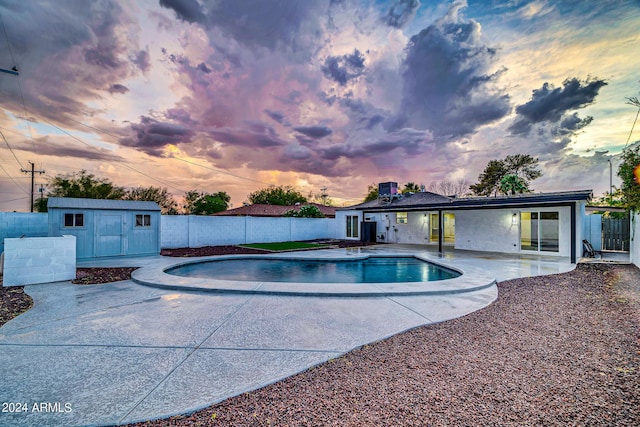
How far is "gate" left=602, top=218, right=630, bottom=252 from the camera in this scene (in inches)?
551

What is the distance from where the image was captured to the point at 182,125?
1655cm

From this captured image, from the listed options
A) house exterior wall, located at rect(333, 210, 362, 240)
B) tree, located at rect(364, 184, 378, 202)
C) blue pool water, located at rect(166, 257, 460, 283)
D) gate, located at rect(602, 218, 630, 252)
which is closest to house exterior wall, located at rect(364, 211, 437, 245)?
house exterior wall, located at rect(333, 210, 362, 240)

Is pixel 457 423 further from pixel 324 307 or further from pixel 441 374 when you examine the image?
pixel 324 307

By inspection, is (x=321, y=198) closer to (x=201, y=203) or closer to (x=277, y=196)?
(x=277, y=196)

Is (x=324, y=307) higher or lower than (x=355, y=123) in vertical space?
lower

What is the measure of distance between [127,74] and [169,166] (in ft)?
29.5

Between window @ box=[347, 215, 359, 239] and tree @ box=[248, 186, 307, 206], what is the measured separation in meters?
26.5

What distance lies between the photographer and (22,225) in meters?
9.81

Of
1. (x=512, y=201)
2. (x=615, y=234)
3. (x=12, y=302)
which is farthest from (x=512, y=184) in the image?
(x=12, y=302)

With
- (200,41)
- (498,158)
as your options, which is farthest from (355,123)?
(498,158)

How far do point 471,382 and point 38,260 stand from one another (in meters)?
9.41

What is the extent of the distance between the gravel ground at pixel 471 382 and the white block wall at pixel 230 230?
13824mm

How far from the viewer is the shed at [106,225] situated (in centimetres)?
1010

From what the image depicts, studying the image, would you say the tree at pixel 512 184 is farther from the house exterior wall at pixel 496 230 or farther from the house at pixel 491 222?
the house exterior wall at pixel 496 230
